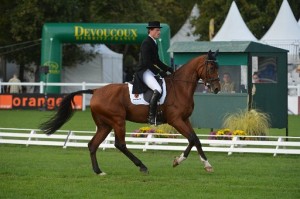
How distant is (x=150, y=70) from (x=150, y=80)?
0.20m

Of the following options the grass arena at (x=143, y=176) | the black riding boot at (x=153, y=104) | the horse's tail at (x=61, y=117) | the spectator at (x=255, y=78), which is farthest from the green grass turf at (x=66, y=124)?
the black riding boot at (x=153, y=104)

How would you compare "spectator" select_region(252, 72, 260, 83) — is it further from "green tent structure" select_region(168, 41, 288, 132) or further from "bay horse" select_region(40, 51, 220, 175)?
"bay horse" select_region(40, 51, 220, 175)

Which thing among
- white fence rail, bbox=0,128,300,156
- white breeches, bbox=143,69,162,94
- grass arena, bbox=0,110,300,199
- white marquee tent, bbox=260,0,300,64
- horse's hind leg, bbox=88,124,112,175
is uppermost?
white marquee tent, bbox=260,0,300,64

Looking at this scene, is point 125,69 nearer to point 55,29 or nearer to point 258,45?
point 55,29

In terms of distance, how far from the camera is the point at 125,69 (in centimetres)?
6738

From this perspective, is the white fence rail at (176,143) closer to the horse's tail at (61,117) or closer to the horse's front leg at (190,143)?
the horse's tail at (61,117)

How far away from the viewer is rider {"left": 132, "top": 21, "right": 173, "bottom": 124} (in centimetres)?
1617

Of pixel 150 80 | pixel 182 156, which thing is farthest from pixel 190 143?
pixel 150 80

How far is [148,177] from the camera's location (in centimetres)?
1510

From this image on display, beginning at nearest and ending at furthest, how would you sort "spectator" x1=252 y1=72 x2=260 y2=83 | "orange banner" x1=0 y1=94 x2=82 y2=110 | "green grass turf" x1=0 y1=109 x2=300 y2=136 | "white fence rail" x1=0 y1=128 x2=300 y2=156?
"white fence rail" x1=0 y1=128 x2=300 y2=156 → "spectator" x1=252 y1=72 x2=260 y2=83 → "green grass turf" x1=0 y1=109 x2=300 y2=136 → "orange banner" x1=0 y1=94 x2=82 y2=110

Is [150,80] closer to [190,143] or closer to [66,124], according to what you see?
[190,143]

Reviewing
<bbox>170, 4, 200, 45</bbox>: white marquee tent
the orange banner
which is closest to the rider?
the orange banner

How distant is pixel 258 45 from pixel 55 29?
73.9 feet

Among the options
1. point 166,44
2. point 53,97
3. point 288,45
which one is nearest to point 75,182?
point 53,97
